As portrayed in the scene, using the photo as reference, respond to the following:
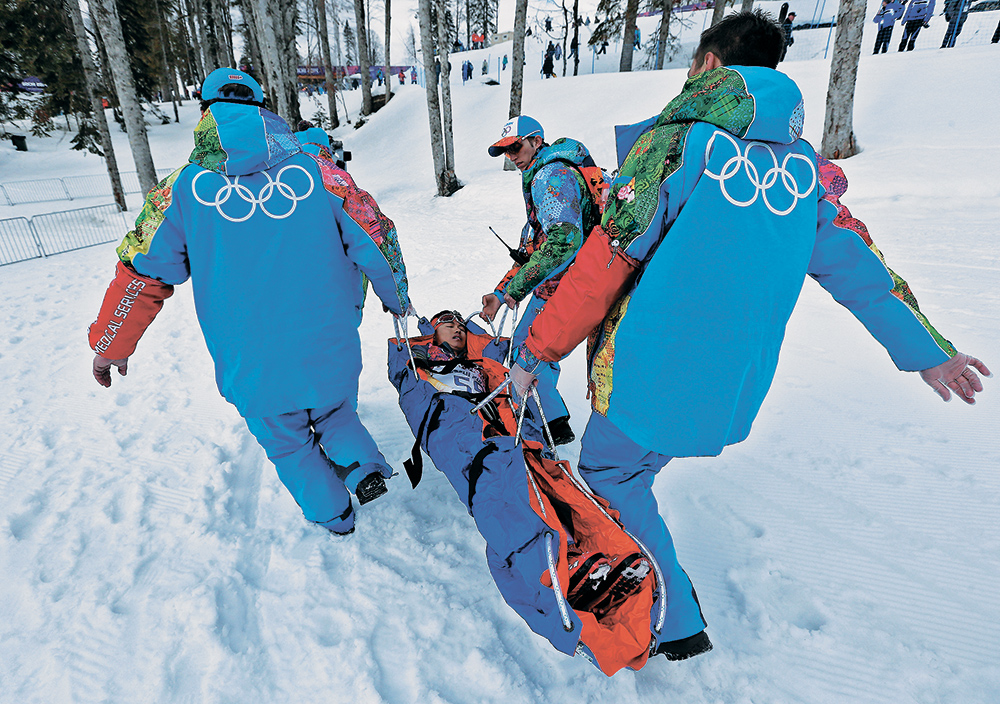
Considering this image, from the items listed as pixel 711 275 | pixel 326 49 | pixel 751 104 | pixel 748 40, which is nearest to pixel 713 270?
pixel 711 275

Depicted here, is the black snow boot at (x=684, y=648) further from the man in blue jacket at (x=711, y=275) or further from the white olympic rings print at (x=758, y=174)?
the white olympic rings print at (x=758, y=174)

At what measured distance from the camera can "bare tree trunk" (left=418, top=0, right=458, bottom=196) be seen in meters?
10.0

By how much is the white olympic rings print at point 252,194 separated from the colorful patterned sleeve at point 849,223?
1.81m

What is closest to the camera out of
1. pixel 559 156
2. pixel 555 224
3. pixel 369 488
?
pixel 369 488

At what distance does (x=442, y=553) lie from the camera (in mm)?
2188

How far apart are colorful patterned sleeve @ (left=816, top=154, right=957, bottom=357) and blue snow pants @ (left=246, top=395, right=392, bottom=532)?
2025mm

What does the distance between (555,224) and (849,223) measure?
1.22 metres

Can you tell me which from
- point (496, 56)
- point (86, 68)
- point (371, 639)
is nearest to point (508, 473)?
point (371, 639)

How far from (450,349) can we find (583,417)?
3.34ft

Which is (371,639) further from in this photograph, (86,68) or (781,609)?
(86,68)

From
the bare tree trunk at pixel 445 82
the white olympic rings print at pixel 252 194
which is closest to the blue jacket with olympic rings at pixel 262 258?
the white olympic rings print at pixel 252 194

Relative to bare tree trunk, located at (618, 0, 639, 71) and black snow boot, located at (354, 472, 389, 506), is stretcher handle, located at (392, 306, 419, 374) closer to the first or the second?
black snow boot, located at (354, 472, 389, 506)

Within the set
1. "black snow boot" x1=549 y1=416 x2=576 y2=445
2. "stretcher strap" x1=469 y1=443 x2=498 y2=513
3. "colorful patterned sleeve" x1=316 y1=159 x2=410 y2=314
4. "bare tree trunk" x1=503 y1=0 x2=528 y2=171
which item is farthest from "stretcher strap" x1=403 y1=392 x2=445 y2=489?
"bare tree trunk" x1=503 y1=0 x2=528 y2=171

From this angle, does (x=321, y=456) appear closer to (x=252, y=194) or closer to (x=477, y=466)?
(x=477, y=466)
